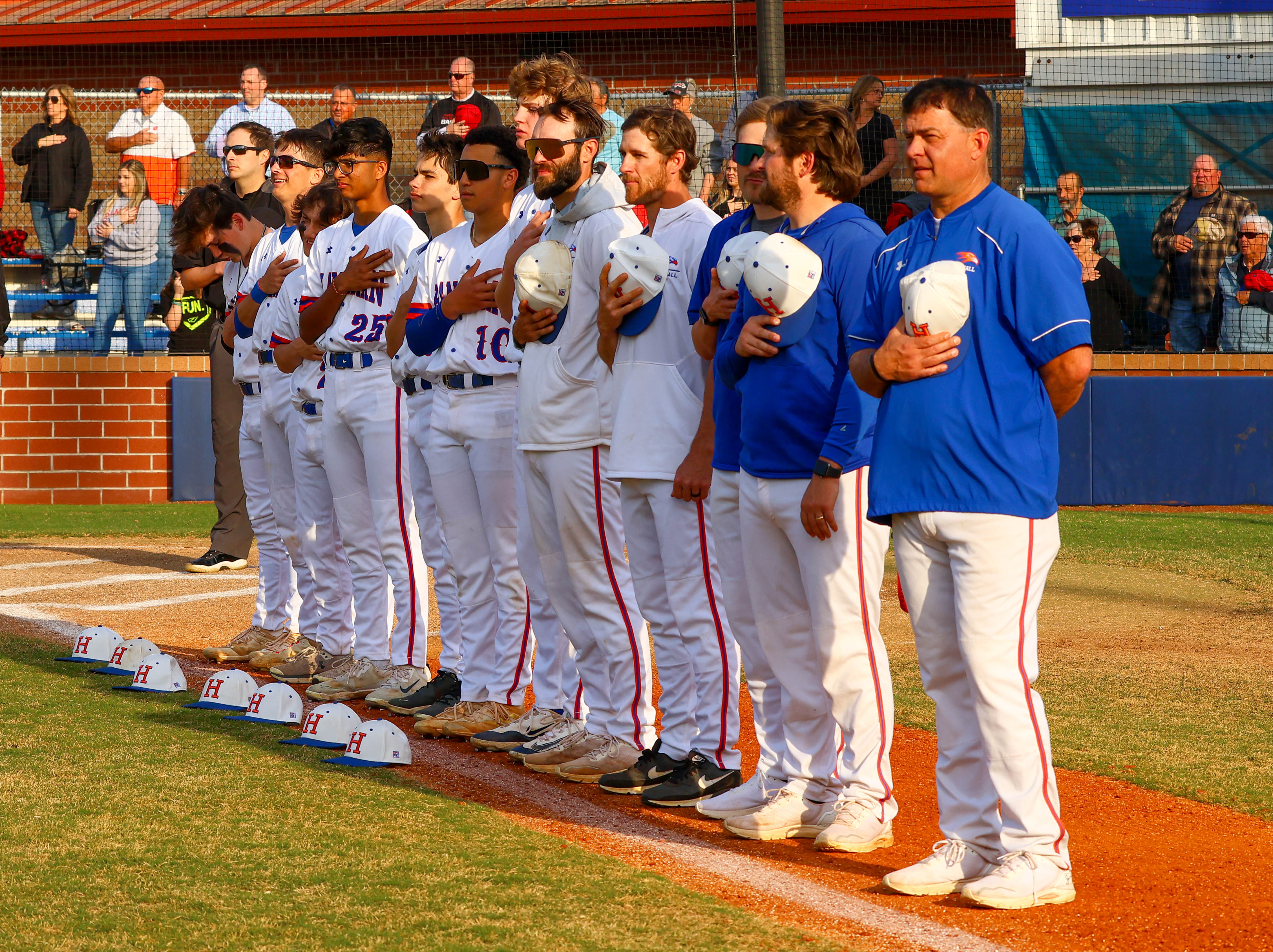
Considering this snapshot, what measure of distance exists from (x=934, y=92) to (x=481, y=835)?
235cm

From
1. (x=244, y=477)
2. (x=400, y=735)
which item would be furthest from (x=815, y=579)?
(x=244, y=477)

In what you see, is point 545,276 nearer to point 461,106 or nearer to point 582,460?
point 582,460

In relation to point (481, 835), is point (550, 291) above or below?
above

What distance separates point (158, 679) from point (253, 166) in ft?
10.7

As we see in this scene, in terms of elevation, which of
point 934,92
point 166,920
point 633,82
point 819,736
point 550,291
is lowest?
point 166,920

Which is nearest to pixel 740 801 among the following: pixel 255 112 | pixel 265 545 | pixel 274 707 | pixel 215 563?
pixel 274 707

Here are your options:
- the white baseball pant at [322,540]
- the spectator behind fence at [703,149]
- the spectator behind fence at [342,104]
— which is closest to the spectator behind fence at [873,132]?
the spectator behind fence at [703,149]

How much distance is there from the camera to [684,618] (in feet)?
14.6

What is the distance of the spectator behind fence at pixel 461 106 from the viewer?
11281mm

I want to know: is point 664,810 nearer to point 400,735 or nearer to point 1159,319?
point 400,735

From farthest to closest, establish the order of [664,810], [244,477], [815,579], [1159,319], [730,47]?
1. [730,47]
2. [1159,319]
3. [244,477]
4. [664,810]
5. [815,579]

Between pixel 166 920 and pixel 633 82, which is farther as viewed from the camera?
pixel 633 82

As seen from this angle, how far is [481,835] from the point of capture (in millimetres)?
4039

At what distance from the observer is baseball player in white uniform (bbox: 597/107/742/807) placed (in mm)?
4363
